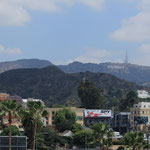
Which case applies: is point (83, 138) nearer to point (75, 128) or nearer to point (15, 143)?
point (75, 128)

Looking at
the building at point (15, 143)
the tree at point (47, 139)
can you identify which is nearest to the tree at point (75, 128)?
the tree at point (47, 139)

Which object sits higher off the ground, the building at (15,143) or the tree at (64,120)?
the tree at (64,120)

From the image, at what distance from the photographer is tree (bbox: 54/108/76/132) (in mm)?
175500

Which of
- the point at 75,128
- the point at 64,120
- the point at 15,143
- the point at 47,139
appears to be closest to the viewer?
the point at 15,143

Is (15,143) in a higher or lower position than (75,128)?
lower

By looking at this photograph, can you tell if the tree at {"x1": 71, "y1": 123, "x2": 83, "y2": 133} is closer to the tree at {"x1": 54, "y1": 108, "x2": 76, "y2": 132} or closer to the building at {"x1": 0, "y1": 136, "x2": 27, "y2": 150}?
the tree at {"x1": 54, "y1": 108, "x2": 76, "y2": 132}

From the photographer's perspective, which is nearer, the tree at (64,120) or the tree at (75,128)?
the tree at (75,128)

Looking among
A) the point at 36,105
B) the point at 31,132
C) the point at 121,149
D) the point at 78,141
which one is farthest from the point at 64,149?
the point at 36,105

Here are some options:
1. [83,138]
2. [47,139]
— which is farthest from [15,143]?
[83,138]

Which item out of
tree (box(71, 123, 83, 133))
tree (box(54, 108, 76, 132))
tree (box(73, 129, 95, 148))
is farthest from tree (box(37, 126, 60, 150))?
tree (box(54, 108, 76, 132))

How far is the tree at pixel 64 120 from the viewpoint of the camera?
576ft

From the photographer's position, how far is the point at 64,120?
177 m

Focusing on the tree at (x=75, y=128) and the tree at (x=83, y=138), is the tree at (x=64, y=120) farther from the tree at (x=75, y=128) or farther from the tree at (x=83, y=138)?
the tree at (x=83, y=138)

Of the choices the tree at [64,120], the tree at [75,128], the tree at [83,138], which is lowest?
the tree at [83,138]
